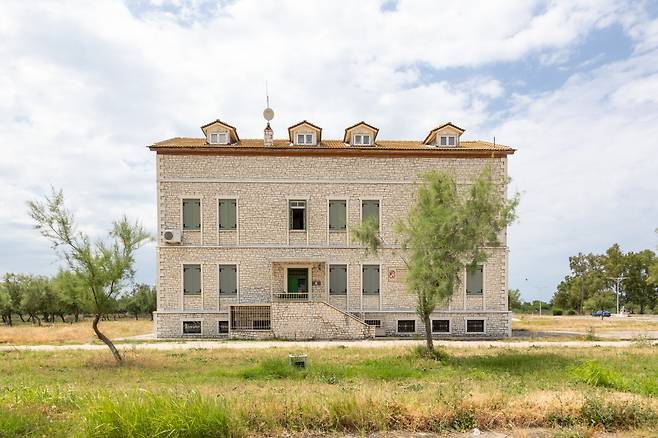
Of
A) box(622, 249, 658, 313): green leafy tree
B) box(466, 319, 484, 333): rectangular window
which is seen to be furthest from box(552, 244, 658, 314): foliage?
box(466, 319, 484, 333): rectangular window

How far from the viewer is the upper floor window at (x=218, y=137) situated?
28.3 metres

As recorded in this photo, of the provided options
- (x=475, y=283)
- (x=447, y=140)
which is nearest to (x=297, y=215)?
(x=447, y=140)

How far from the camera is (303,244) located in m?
27.9

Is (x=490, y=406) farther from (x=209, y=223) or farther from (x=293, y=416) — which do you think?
(x=209, y=223)

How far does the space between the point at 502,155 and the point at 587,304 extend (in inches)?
A: 1942

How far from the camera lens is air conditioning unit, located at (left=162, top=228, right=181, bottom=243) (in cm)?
2703

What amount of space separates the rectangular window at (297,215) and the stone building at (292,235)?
0.19 feet

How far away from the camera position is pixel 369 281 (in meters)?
28.0

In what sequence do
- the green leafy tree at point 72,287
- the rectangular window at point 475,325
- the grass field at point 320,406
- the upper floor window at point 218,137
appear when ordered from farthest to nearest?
the upper floor window at point 218,137, the rectangular window at point 475,325, the green leafy tree at point 72,287, the grass field at point 320,406

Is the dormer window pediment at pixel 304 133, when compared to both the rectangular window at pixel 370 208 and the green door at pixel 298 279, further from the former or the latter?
the green door at pixel 298 279

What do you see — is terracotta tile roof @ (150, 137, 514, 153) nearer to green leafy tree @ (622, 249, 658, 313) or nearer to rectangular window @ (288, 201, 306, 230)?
rectangular window @ (288, 201, 306, 230)

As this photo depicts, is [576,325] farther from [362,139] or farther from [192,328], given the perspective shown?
[192,328]

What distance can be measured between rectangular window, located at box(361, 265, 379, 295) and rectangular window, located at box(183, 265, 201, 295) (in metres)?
9.43

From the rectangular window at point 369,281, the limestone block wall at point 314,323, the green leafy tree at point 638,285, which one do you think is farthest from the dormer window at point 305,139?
the green leafy tree at point 638,285
